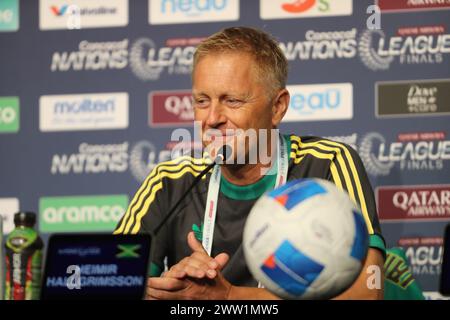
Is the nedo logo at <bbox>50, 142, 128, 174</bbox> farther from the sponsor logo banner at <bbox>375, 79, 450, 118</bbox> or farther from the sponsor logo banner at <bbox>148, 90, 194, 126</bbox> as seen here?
the sponsor logo banner at <bbox>375, 79, 450, 118</bbox>

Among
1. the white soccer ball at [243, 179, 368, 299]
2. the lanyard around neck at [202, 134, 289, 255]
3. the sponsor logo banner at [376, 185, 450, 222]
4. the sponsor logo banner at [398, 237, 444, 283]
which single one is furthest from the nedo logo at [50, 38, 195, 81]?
the white soccer ball at [243, 179, 368, 299]

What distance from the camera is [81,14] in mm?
3295

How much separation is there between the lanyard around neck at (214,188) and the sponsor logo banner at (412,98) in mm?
1140

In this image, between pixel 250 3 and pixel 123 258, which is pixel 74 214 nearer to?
pixel 250 3

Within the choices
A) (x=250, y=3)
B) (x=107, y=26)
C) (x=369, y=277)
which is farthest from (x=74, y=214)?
(x=369, y=277)

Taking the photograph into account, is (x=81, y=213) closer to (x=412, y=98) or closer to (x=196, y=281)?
(x=412, y=98)

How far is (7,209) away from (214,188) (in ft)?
5.12

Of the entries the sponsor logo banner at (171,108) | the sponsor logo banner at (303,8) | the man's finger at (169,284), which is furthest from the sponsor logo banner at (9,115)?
the man's finger at (169,284)

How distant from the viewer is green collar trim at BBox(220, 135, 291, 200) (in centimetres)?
193

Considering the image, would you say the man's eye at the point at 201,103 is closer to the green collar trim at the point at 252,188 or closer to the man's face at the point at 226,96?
the man's face at the point at 226,96

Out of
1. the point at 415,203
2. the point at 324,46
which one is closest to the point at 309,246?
the point at 415,203

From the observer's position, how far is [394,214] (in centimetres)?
296

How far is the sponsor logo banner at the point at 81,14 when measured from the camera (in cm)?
327

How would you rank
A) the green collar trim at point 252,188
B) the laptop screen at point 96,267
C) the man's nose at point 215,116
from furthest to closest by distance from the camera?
the green collar trim at point 252,188 < the man's nose at point 215,116 < the laptop screen at point 96,267
